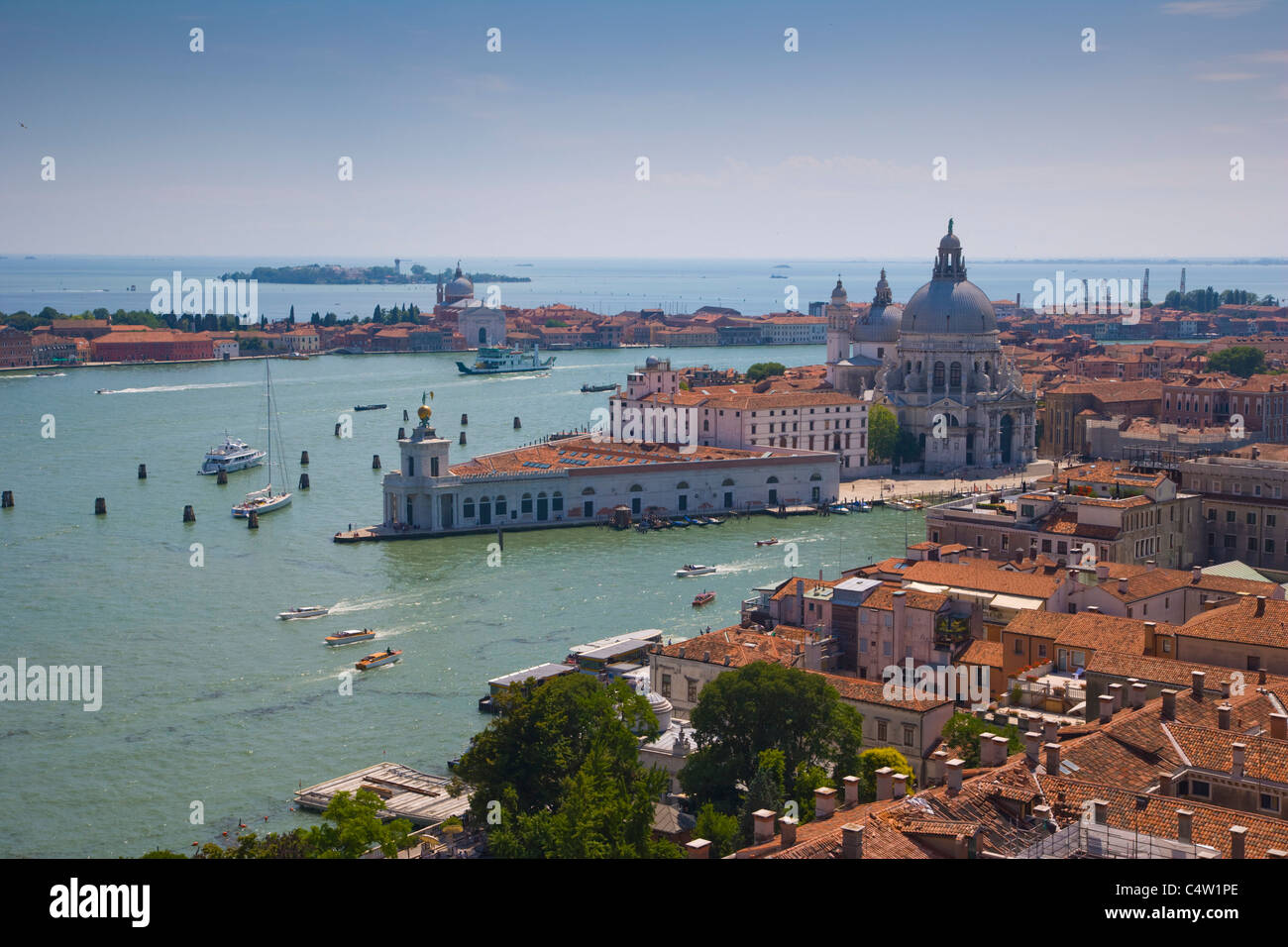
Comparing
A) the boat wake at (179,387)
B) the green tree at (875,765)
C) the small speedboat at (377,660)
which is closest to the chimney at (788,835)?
the green tree at (875,765)

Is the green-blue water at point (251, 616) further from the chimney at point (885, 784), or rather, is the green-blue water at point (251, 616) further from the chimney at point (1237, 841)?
the chimney at point (1237, 841)

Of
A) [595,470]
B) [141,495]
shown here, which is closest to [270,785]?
[595,470]

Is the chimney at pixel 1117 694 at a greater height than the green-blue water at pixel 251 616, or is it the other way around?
the chimney at pixel 1117 694

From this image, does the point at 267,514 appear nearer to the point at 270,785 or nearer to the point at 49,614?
the point at 49,614

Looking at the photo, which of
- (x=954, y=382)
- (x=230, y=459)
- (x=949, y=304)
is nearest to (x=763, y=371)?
(x=949, y=304)

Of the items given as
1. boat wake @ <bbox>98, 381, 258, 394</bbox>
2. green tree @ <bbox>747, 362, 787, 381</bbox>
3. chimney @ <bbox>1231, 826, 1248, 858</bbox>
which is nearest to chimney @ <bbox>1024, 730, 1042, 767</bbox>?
chimney @ <bbox>1231, 826, 1248, 858</bbox>

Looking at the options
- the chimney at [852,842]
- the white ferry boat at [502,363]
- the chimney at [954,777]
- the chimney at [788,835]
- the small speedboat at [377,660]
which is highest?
the white ferry boat at [502,363]
